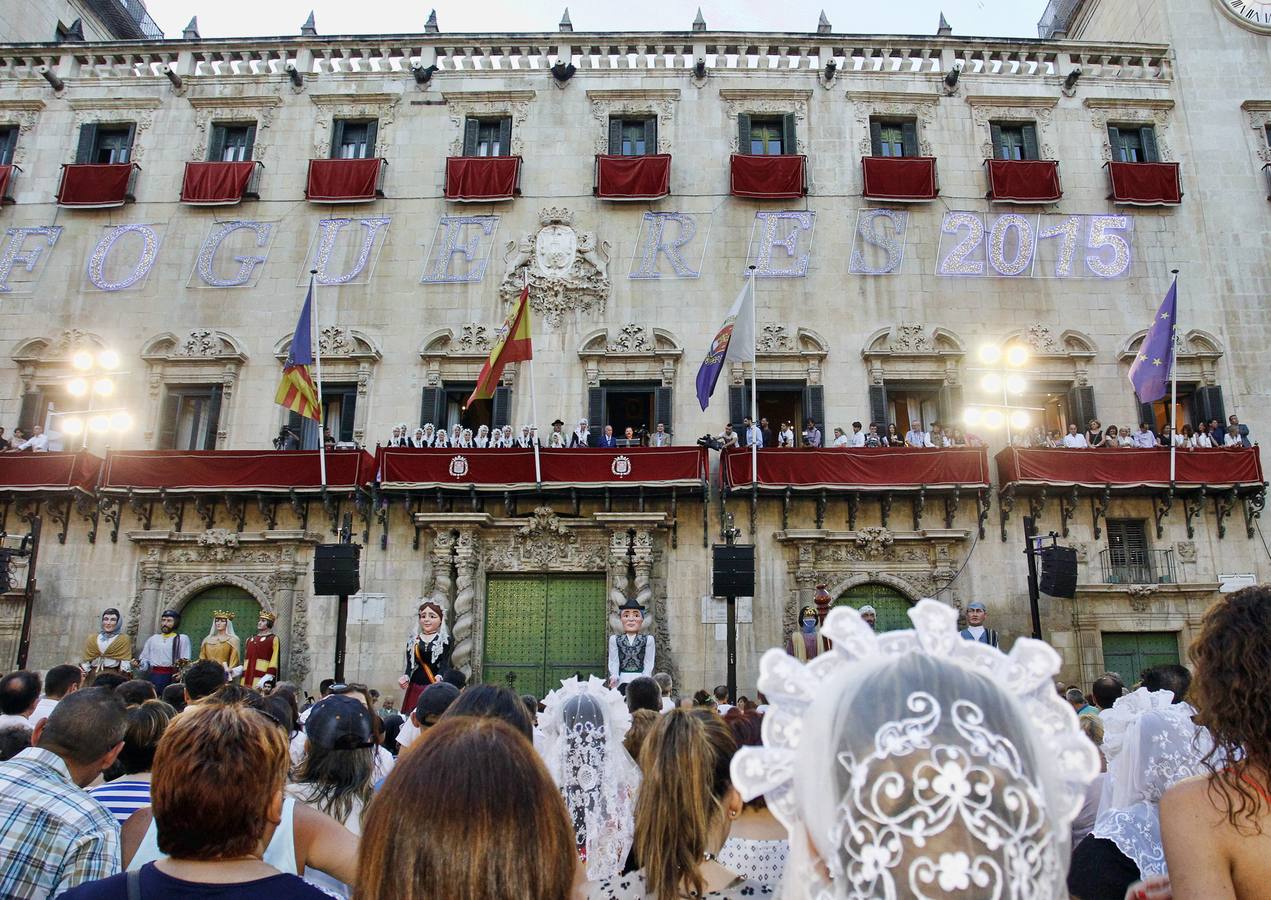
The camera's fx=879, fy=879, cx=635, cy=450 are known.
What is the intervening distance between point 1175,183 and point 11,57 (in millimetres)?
29938

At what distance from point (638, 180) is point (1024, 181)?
30.7 ft

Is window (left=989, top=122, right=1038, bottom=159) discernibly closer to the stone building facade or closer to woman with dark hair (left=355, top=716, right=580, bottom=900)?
the stone building facade

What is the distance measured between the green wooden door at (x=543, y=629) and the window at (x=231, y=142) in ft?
43.3

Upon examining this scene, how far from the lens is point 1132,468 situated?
18.5 metres

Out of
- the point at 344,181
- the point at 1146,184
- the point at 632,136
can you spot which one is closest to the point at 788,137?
the point at 632,136

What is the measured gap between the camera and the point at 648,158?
21.5 metres

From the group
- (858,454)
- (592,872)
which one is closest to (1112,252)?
(858,454)

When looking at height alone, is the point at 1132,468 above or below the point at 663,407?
below

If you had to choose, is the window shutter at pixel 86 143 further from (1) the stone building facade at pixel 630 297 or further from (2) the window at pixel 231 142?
(2) the window at pixel 231 142

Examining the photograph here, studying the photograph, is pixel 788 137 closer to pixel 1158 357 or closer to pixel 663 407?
pixel 663 407

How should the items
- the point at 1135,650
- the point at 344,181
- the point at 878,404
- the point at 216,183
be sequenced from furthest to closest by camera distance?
the point at 216,183, the point at 344,181, the point at 878,404, the point at 1135,650

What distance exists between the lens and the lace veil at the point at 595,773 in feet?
16.7

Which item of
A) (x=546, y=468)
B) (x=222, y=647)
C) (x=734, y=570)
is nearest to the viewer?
(x=734, y=570)

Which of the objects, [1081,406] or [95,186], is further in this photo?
[95,186]
